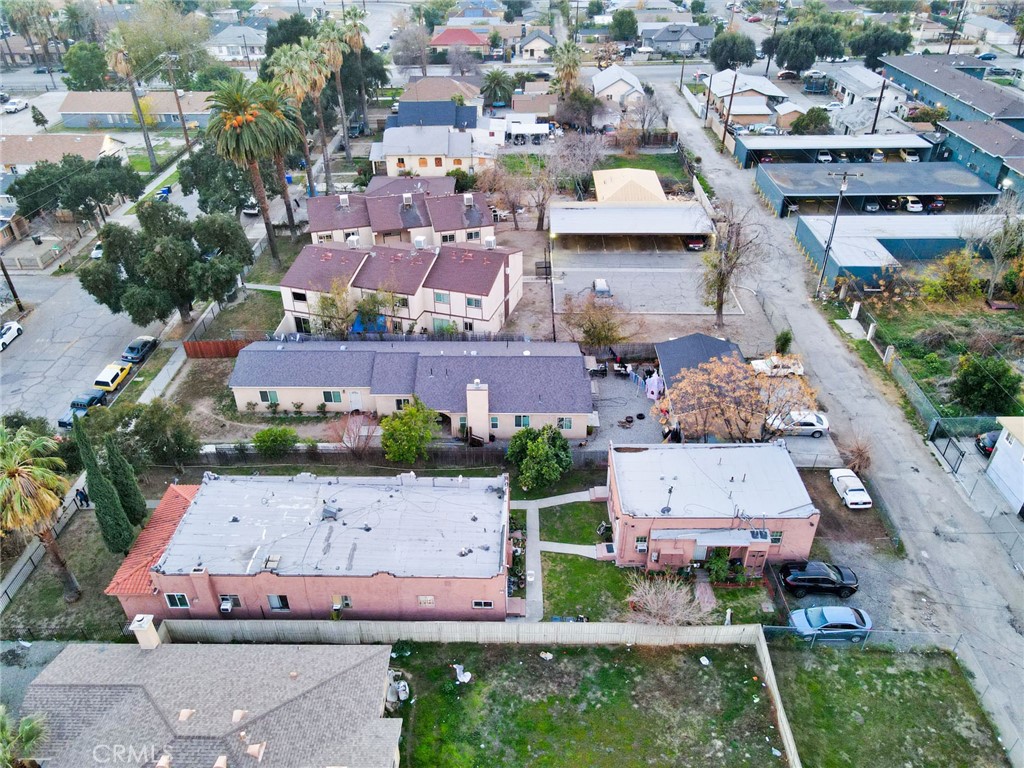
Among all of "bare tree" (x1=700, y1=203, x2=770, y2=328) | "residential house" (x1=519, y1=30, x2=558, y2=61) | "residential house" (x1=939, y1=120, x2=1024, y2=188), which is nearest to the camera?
"bare tree" (x1=700, y1=203, x2=770, y2=328)

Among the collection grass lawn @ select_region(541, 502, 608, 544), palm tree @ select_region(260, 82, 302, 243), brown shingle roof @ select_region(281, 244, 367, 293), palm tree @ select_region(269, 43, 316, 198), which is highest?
palm tree @ select_region(269, 43, 316, 198)

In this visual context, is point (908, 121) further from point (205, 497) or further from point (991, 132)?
point (205, 497)

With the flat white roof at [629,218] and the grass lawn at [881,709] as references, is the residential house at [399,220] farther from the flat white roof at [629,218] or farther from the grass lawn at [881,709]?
the grass lawn at [881,709]

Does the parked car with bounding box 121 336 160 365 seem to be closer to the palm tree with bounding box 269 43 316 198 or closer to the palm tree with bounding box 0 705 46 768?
the palm tree with bounding box 269 43 316 198

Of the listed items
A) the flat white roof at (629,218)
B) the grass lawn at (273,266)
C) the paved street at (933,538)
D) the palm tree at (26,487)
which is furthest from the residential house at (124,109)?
the paved street at (933,538)

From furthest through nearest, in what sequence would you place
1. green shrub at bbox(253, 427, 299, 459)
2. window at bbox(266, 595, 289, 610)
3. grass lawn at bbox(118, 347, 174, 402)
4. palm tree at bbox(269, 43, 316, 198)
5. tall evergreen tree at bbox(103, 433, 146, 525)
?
palm tree at bbox(269, 43, 316, 198) → grass lawn at bbox(118, 347, 174, 402) → green shrub at bbox(253, 427, 299, 459) → tall evergreen tree at bbox(103, 433, 146, 525) → window at bbox(266, 595, 289, 610)

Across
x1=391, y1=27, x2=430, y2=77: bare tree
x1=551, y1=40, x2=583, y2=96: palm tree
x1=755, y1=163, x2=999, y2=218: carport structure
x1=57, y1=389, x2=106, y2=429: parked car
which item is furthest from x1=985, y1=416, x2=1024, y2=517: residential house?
x1=391, y1=27, x2=430, y2=77: bare tree

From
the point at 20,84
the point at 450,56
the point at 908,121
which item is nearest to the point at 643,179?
the point at 908,121
